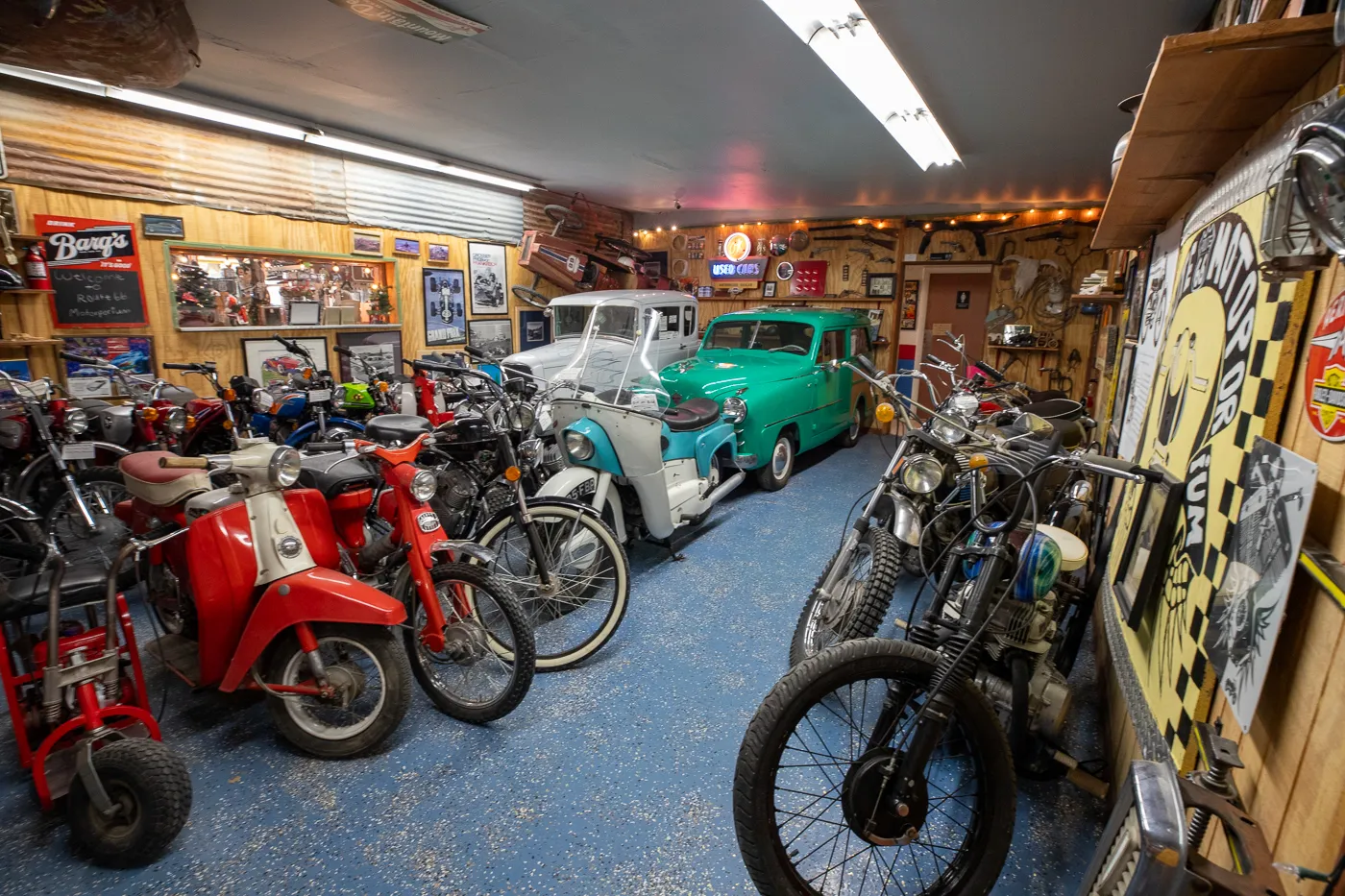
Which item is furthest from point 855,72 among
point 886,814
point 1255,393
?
point 886,814

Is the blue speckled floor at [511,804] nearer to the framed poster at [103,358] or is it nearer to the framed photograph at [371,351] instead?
the framed poster at [103,358]

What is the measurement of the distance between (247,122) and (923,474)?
5126 mm

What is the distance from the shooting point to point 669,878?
167 cm

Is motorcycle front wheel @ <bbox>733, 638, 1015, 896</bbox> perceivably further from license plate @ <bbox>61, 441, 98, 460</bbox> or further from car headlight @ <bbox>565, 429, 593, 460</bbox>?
license plate @ <bbox>61, 441, 98, 460</bbox>

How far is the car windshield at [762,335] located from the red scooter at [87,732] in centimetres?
519

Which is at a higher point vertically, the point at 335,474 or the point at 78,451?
the point at 335,474

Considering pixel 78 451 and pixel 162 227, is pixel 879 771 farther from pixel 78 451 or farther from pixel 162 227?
pixel 162 227

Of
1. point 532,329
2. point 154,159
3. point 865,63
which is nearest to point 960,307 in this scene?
point 865,63

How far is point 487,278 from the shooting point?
667 cm

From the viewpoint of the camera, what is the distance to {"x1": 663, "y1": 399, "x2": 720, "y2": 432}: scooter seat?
3.69 metres

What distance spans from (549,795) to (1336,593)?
1.97m

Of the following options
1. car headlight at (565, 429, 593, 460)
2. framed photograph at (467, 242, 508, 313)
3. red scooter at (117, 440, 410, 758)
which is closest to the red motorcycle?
red scooter at (117, 440, 410, 758)

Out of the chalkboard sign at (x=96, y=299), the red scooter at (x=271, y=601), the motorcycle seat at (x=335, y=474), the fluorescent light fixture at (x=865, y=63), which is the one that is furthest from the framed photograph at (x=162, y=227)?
the fluorescent light fixture at (x=865, y=63)

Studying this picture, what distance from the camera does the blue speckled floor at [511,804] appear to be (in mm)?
1659
